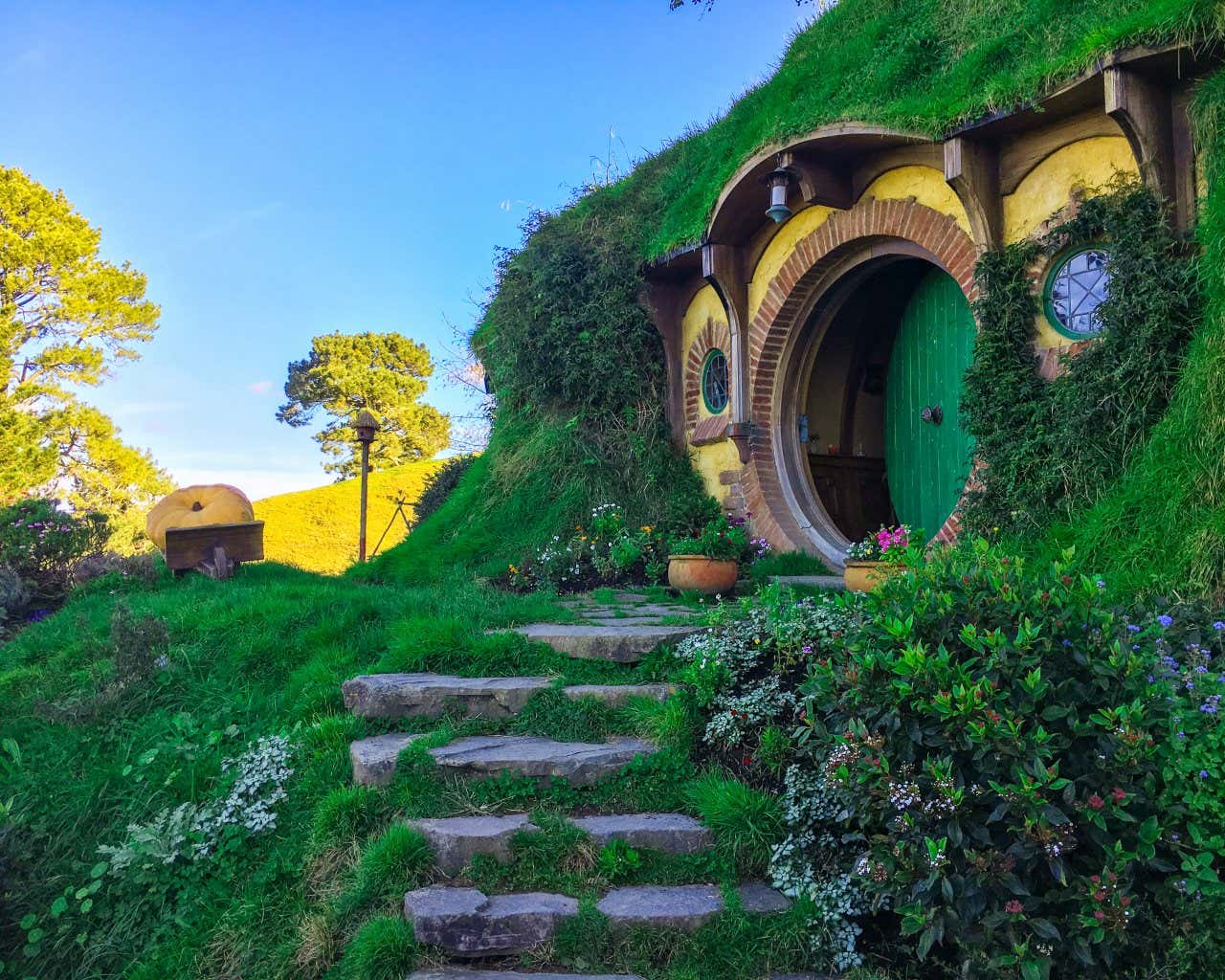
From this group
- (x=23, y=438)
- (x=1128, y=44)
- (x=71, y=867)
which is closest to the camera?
(x=71, y=867)

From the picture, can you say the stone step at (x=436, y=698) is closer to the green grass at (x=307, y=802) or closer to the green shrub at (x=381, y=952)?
the green grass at (x=307, y=802)

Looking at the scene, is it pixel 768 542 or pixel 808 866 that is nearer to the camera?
pixel 808 866

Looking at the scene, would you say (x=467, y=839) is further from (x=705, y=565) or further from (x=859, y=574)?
(x=705, y=565)

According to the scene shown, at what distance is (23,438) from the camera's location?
658 inches

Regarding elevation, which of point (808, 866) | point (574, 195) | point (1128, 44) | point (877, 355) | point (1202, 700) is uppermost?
point (574, 195)

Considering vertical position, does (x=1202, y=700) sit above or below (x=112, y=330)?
below

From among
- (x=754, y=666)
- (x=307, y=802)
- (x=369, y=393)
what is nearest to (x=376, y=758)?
(x=307, y=802)

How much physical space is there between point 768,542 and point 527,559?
223cm

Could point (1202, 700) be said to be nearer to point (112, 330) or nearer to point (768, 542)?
point (768, 542)

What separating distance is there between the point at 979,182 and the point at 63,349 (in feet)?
62.6

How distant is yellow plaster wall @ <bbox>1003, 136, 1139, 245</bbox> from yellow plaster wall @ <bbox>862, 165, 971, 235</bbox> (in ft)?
1.03

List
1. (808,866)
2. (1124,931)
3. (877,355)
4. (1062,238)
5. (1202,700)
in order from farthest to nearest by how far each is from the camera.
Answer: (877,355), (1062,238), (808,866), (1202,700), (1124,931)

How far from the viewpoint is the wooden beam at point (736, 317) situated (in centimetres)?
754

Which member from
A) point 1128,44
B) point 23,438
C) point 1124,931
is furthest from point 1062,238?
point 23,438
